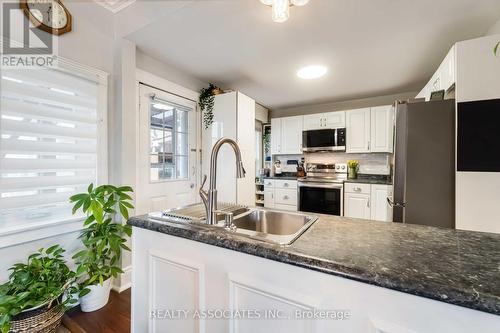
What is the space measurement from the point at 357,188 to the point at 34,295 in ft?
11.8

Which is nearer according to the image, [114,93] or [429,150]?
[429,150]

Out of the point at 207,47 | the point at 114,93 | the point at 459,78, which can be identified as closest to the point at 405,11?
the point at 459,78

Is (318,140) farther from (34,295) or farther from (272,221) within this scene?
(34,295)

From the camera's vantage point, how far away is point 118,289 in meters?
2.02

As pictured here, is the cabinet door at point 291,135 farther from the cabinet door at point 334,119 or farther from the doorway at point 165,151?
the doorway at point 165,151

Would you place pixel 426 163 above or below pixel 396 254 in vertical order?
above

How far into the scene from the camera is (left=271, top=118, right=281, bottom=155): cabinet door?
4.37 meters

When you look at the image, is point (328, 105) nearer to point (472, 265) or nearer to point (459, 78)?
point (459, 78)

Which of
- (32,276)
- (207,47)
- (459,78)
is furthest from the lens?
(207,47)

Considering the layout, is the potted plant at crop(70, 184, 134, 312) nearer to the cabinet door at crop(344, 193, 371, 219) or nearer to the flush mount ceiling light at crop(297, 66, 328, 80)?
the flush mount ceiling light at crop(297, 66, 328, 80)

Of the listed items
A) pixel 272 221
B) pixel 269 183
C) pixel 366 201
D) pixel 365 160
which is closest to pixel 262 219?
pixel 272 221

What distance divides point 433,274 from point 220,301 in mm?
763

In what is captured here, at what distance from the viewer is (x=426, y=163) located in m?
1.70

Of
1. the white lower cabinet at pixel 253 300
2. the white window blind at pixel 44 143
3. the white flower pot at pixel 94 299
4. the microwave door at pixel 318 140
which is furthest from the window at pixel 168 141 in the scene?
the microwave door at pixel 318 140
